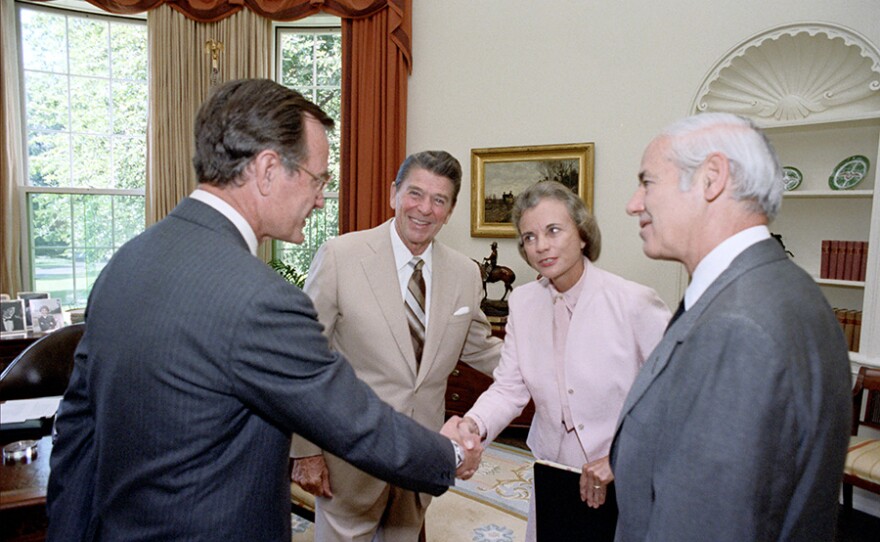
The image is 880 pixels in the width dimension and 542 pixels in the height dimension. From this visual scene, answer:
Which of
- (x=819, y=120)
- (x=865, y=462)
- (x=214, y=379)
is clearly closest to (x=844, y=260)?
(x=819, y=120)

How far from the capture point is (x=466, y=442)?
5.88 ft

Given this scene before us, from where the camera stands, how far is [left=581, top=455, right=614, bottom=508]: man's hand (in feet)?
4.74

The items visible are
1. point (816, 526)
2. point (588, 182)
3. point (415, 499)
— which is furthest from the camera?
point (588, 182)

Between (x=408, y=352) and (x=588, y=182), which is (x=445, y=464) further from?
(x=588, y=182)

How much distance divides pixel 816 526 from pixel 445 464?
0.74 m

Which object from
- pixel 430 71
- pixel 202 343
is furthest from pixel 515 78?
pixel 202 343

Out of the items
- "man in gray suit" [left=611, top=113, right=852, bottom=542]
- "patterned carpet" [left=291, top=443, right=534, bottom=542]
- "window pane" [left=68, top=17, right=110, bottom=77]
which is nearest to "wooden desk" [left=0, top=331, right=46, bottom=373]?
"patterned carpet" [left=291, top=443, right=534, bottom=542]

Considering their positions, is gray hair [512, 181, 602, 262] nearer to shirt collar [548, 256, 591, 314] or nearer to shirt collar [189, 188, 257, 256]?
shirt collar [548, 256, 591, 314]

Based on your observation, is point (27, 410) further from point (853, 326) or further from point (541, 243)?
point (853, 326)

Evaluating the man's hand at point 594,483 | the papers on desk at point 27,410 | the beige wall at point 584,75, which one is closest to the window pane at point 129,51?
the beige wall at point 584,75

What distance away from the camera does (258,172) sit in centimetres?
121

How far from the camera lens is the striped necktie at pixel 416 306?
2.02 metres

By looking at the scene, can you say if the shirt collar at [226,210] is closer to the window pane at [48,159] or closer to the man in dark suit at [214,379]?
the man in dark suit at [214,379]

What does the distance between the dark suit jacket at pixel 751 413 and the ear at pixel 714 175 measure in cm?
12
